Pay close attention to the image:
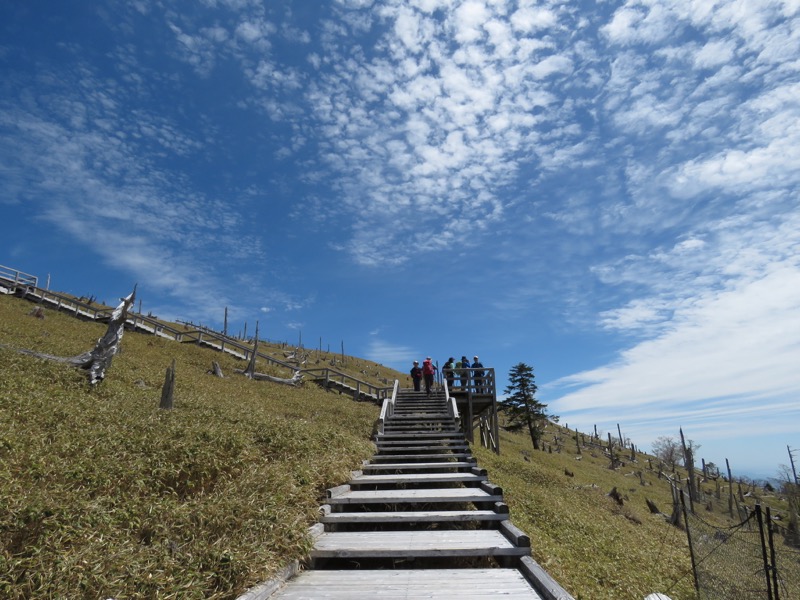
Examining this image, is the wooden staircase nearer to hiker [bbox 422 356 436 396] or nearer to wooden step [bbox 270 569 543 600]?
wooden step [bbox 270 569 543 600]

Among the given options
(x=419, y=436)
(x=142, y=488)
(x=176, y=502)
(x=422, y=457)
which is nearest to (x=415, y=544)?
(x=176, y=502)

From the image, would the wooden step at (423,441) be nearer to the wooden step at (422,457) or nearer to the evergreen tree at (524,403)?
the wooden step at (422,457)

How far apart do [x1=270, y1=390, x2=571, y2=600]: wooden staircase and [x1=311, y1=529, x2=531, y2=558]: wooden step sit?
1 centimetres

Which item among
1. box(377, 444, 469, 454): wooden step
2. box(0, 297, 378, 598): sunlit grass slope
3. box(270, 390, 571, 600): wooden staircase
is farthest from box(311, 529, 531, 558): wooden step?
box(377, 444, 469, 454): wooden step

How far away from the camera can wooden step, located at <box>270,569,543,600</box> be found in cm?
421

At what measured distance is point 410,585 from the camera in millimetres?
4504

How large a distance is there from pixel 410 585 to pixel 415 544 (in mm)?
968

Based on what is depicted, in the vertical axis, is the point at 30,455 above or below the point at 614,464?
above

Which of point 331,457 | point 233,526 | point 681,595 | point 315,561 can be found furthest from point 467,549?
point 681,595

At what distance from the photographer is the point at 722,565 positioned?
993cm

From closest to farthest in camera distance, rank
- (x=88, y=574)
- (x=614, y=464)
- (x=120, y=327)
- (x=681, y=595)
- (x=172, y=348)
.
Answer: (x=88, y=574) < (x=681, y=595) < (x=120, y=327) < (x=172, y=348) < (x=614, y=464)

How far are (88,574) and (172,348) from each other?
27.3 meters

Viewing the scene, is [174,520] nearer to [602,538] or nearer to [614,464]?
[602,538]

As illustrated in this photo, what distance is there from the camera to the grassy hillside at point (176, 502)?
4293 mm
